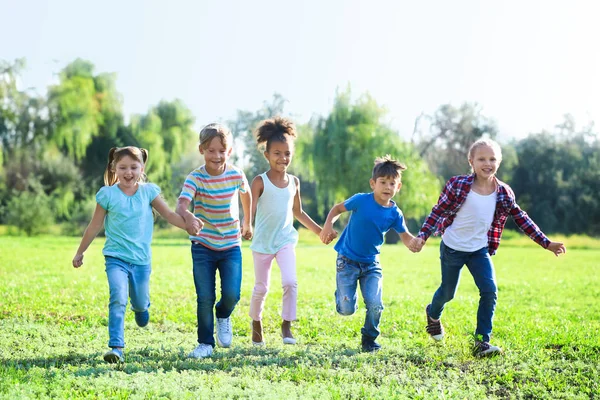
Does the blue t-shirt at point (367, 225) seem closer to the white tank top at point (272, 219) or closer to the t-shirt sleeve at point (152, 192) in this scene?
the white tank top at point (272, 219)

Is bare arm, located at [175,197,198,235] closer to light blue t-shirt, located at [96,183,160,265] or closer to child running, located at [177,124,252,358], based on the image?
child running, located at [177,124,252,358]

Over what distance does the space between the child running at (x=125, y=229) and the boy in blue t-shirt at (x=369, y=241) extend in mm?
1526

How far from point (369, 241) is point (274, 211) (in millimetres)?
952

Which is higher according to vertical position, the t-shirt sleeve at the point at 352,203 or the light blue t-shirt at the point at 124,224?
the t-shirt sleeve at the point at 352,203

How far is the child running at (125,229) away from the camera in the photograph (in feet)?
18.5

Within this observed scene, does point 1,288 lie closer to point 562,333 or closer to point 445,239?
point 445,239

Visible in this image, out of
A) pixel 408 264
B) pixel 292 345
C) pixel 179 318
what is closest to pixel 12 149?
pixel 408 264

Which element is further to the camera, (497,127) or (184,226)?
(497,127)

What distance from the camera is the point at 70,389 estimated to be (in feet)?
15.2

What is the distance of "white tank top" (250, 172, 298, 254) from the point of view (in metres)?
6.26

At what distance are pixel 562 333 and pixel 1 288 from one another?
28.9 ft

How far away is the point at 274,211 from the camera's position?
625 centimetres

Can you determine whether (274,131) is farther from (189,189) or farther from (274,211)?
(189,189)

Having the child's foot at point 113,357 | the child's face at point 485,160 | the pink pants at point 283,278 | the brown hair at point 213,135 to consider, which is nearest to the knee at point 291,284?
the pink pants at point 283,278
